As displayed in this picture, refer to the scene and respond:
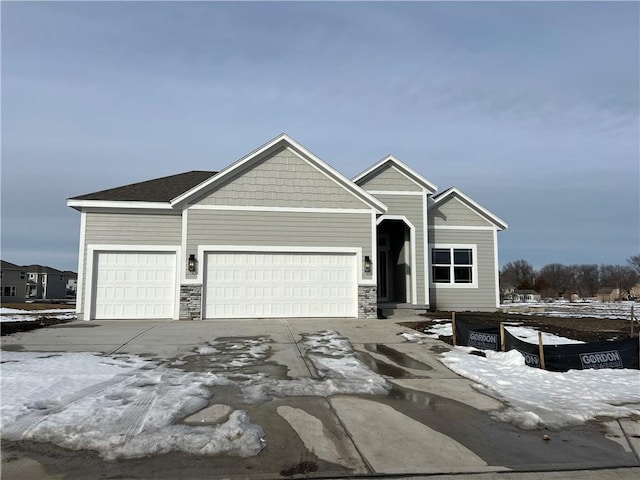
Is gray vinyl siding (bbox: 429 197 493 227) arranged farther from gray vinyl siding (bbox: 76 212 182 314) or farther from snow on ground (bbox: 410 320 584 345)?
gray vinyl siding (bbox: 76 212 182 314)

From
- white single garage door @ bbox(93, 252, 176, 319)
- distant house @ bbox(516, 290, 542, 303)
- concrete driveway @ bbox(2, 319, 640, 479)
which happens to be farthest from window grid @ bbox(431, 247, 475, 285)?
distant house @ bbox(516, 290, 542, 303)

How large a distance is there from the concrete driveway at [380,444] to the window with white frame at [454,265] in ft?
35.2

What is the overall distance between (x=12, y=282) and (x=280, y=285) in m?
58.6

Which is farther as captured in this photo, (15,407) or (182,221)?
(182,221)

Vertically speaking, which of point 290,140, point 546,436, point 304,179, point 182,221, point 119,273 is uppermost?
point 290,140

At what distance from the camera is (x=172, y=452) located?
471 centimetres

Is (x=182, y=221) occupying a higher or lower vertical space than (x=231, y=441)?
higher

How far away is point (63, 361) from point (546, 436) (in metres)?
7.62

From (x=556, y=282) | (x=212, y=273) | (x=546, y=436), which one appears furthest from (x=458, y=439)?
(x=556, y=282)

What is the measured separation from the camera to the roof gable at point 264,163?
15164 mm

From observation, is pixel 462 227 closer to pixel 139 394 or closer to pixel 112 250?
pixel 112 250

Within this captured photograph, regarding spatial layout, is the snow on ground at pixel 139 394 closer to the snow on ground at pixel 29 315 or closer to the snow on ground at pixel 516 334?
the snow on ground at pixel 516 334

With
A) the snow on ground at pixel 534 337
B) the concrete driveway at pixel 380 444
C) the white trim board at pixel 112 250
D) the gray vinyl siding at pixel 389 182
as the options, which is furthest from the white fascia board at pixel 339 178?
the concrete driveway at pixel 380 444

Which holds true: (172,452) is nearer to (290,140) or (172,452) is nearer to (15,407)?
(15,407)
